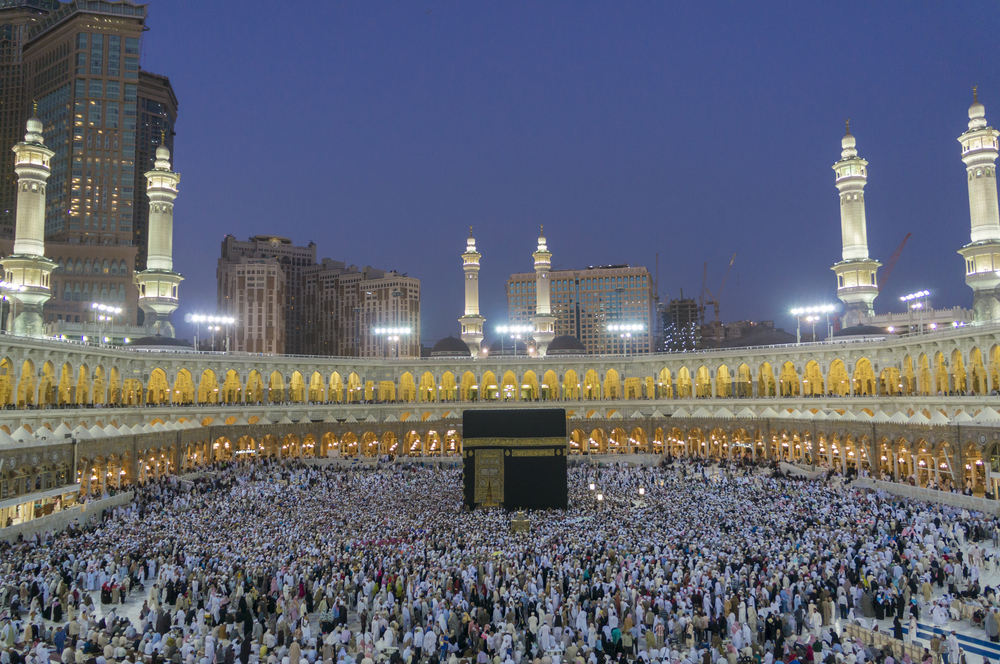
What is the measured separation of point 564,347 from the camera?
5859 cm

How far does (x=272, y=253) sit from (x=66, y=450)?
11482cm

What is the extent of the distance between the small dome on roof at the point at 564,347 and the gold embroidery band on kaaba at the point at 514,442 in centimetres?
3140

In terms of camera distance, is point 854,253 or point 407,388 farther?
point 407,388

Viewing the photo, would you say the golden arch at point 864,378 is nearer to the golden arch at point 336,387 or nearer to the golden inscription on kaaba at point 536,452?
the golden inscription on kaaba at point 536,452

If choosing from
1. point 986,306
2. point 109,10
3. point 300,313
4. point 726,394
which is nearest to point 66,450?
point 726,394

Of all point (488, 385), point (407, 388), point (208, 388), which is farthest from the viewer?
point (407, 388)

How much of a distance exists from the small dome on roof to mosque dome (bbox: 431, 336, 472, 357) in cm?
680

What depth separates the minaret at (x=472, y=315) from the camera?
56.7 meters

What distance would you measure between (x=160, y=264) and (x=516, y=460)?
34.4m

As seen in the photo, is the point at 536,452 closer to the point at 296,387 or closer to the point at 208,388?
the point at 296,387

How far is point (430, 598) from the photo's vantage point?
13.3 meters

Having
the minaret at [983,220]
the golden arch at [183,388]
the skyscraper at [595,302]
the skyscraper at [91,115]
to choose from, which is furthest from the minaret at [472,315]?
the skyscraper at [595,302]

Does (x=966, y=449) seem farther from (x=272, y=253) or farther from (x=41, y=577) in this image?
(x=272, y=253)

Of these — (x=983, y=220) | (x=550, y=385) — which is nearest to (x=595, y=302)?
(x=550, y=385)
